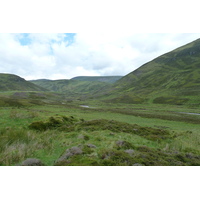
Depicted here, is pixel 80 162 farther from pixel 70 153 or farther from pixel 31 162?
pixel 31 162

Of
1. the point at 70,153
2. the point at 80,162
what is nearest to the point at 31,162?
the point at 70,153

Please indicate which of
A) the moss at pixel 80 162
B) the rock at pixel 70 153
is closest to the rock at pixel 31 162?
the moss at pixel 80 162

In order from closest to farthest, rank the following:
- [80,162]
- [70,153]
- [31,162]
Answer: [31,162]
[80,162]
[70,153]

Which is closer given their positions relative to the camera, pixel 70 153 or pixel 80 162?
pixel 80 162

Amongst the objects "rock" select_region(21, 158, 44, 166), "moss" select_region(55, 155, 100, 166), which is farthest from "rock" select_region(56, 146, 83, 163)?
"rock" select_region(21, 158, 44, 166)

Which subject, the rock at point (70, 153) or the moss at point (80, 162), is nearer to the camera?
the moss at point (80, 162)

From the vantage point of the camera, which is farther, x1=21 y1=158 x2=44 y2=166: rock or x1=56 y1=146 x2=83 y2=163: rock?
x1=56 y1=146 x2=83 y2=163: rock

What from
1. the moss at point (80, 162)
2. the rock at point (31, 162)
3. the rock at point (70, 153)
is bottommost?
the moss at point (80, 162)

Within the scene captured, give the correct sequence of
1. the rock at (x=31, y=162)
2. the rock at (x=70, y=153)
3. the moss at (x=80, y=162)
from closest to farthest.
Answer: the rock at (x=31, y=162) < the moss at (x=80, y=162) < the rock at (x=70, y=153)

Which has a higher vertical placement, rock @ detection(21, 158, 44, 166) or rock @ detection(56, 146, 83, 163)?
rock @ detection(21, 158, 44, 166)

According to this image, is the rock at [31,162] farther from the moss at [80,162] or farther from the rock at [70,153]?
the rock at [70,153]

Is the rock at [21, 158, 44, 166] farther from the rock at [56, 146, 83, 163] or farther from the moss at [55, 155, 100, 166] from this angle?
the rock at [56, 146, 83, 163]

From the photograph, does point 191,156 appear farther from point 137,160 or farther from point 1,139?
point 1,139

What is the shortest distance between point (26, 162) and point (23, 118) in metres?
15.5
